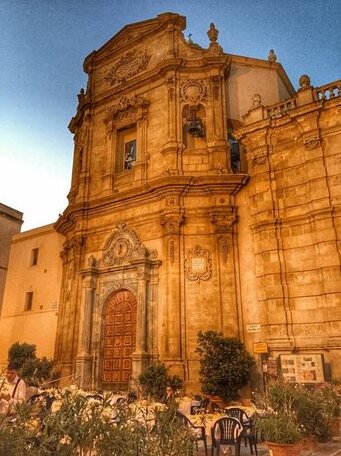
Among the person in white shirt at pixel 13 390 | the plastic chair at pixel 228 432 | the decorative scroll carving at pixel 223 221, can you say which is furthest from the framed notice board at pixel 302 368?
the person in white shirt at pixel 13 390

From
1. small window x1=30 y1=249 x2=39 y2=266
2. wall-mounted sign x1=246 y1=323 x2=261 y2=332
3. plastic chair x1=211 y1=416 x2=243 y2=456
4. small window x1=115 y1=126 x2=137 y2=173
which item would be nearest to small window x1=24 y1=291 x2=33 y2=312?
small window x1=30 y1=249 x2=39 y2=266

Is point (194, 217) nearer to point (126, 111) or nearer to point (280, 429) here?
point (126, 111)

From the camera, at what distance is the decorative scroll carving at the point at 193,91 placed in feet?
53.4

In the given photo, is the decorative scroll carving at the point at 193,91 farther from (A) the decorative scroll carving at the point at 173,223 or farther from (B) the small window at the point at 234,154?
(A) the decorative scroll carving at the point at 173,223

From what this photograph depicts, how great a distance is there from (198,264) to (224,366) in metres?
3.78

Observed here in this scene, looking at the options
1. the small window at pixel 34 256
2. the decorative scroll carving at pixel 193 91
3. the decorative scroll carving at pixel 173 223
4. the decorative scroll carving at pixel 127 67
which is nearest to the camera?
the decorative scroll carving at pixel 173 223

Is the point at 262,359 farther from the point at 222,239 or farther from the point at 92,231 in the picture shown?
the point at 92,231

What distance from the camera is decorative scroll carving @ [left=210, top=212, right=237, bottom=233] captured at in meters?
13.7

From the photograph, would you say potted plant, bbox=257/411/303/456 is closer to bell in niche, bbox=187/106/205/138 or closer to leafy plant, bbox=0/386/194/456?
leafy plant, bbox=0/386/194/456

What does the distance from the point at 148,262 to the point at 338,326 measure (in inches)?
262

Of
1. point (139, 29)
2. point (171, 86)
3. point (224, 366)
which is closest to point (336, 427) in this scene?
point (224, 366)

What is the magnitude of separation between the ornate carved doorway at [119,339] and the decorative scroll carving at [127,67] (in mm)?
10235

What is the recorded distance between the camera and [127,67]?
18609mm

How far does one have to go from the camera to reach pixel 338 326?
10.5 metres
